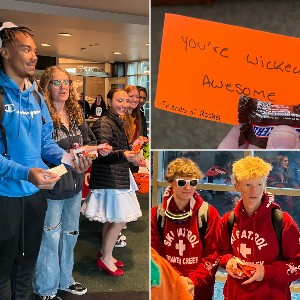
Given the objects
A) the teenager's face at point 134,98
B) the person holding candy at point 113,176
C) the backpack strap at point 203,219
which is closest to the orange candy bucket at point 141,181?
the person holding candy at point 113,176

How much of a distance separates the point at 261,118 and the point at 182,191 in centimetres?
29

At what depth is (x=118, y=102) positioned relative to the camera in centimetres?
224

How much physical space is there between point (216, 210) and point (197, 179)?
0.33 feet

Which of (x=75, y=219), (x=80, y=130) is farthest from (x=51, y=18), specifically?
(x=75, y=219)

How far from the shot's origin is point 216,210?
45.5 inches

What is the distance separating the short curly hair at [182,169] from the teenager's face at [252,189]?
0.38 feet

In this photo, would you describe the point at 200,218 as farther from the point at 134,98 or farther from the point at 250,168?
the point at 134,98

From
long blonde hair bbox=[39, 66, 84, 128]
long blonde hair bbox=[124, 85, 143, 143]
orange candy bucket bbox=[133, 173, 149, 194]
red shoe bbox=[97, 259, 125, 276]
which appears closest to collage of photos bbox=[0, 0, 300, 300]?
long blonde hair bbox=[39, 66, 84, 128]

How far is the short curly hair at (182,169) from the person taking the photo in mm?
1127

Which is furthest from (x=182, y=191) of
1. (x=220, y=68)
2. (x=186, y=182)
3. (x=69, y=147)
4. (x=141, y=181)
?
(x=141, y=181)

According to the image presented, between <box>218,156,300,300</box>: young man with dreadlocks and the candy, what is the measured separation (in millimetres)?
72

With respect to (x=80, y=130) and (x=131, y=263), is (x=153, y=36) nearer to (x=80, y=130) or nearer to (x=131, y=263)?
(x=80, y=130)

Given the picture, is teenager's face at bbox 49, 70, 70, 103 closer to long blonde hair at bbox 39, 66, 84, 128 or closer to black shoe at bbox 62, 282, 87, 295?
long blonde hair at bbox 39, 66, 84, 128

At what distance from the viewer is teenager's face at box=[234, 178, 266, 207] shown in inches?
43.8
